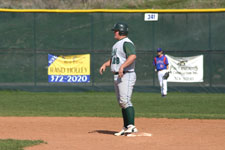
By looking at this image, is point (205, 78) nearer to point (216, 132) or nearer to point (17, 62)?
point (17, 62)

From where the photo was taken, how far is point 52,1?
2848cm

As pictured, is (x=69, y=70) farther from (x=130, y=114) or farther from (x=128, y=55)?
(x=128, y=55)

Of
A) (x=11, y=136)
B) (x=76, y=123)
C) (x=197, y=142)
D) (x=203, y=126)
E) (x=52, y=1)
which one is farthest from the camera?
(x=52, y=1)

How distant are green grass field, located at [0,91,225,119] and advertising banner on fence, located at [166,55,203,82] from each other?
2.97 feet

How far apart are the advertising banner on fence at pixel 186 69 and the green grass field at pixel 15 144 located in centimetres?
1249

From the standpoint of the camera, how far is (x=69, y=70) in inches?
768

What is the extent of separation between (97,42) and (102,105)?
5.72 meters

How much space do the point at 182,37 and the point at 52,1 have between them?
10.9m

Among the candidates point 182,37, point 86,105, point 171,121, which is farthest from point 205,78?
point 171,121

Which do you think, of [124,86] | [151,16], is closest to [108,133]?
[124,86]

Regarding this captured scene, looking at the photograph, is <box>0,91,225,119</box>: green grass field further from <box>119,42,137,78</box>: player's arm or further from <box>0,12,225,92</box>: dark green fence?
<box>119,42,137,78</box>: player's arm

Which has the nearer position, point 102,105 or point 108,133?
point 108,133

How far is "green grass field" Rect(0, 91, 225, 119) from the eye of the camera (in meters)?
12.4

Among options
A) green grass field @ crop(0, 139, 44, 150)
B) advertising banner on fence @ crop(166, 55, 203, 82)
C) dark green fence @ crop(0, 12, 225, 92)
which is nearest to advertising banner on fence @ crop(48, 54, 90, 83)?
dark green fence @ crop(0, 12, 225, 92)
